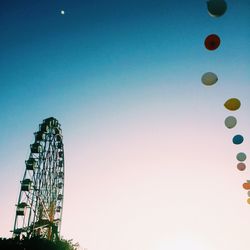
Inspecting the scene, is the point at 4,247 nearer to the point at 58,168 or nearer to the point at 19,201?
the point at 19,201

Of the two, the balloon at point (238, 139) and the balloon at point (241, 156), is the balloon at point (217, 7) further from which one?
the balloon at point (241, 156)

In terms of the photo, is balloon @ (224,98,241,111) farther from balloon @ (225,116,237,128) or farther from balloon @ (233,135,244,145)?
balloon @ (233,135,244,145)

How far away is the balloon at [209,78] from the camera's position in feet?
27.5

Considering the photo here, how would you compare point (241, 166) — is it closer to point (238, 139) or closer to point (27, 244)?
point (238, 139)

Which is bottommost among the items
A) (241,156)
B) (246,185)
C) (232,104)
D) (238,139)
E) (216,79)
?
(246,185)

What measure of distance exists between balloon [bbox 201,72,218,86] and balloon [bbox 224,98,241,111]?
76cm

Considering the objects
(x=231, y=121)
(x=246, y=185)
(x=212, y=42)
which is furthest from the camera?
(x=246, y=185)

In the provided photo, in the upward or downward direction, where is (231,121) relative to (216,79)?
downward

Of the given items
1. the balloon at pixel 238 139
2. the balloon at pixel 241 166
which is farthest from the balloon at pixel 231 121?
the balloon at pixel 241 166

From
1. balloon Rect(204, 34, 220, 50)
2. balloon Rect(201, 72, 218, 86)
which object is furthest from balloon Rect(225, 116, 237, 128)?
balloon Rect(204, 34, 220, 50)

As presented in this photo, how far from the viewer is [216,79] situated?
334 inches

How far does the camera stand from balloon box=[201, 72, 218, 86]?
330 inches

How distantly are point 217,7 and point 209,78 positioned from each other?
199 centimetres

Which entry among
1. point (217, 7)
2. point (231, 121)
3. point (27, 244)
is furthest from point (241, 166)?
point (27, 244)
